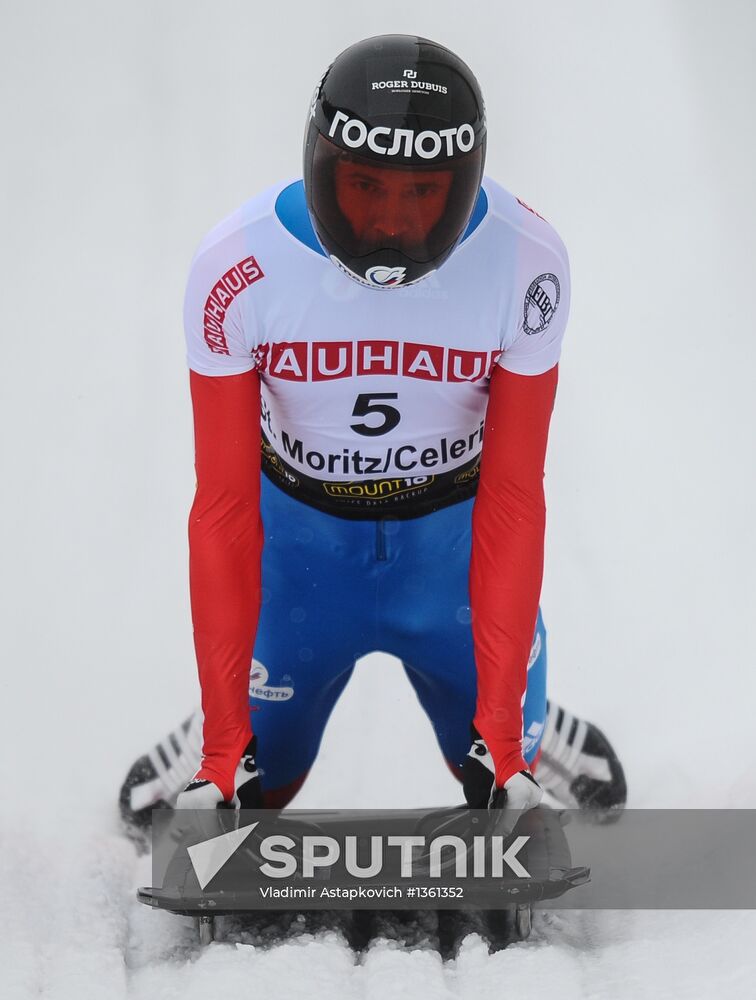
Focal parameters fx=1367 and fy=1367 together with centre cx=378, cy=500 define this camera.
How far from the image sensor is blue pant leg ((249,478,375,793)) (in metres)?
3.30

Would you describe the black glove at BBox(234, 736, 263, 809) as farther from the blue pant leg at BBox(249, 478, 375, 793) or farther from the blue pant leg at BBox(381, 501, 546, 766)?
the blue pant leg at BBox(381, 501, 546, 766)

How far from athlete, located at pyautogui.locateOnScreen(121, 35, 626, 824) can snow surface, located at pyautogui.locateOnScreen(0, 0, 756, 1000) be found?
0.45m

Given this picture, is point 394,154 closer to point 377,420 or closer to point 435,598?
point 377,420

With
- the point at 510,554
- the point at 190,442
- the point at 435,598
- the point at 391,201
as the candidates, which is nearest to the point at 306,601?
the point at 435,598

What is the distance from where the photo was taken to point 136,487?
5254mm

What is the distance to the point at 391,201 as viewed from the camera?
2.54 m

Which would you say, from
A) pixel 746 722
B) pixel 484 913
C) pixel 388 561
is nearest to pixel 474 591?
pixel 388 561

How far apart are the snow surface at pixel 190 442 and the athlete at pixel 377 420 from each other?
45 cm

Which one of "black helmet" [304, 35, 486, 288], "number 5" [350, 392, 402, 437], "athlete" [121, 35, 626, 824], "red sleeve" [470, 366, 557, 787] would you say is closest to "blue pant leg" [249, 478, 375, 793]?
"athlete" [121, 35, 626, 824]

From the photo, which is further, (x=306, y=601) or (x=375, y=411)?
(x=306, y=601)

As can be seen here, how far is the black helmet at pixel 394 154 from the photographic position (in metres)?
2.48

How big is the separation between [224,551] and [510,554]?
62cm
